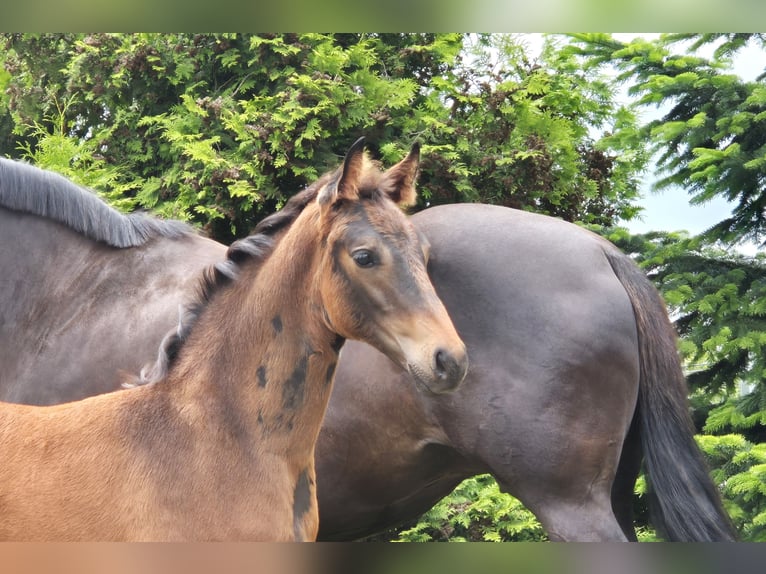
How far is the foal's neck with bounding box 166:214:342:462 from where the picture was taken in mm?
2029

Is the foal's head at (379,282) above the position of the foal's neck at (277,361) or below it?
above

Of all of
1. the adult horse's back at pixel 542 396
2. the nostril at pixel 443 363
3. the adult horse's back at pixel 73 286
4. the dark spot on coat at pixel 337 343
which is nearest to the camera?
the nostril at pixel 443 363

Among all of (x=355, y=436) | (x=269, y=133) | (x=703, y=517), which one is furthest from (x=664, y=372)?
(x=269, y=133)

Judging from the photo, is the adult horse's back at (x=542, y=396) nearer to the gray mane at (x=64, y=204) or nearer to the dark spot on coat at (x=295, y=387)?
the dark spot on coat at (x=295, y=387)

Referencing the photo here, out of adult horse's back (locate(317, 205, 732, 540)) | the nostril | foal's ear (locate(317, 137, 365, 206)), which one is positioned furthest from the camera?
adult horse's back (locate(317, 205, 732, 540))

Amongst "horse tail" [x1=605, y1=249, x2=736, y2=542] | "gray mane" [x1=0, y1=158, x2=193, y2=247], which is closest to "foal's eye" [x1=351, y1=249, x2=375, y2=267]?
"horse tail" [x1=605, y1=249, x2=736, y2=542]

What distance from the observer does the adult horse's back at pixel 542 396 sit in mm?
2520

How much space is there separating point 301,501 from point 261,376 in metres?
0.31

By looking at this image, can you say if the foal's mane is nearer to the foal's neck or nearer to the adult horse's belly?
the foal's neck

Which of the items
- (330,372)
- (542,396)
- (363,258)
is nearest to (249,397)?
(330,372)

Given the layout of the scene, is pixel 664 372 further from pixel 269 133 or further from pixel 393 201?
pixel 269 133

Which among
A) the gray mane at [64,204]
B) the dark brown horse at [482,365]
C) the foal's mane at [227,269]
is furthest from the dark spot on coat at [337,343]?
the gray mane at [64,204]

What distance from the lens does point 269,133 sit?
3.91 meters
